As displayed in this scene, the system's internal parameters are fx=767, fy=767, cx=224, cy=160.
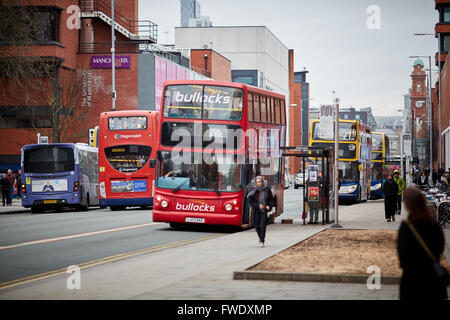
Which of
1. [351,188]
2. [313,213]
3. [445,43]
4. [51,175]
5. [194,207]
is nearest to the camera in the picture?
[194,207]

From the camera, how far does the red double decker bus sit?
3183cm

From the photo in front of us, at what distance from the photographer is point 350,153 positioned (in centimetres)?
3944

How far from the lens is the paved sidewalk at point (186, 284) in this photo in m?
9.52

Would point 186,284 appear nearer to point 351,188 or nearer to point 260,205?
point 260,205

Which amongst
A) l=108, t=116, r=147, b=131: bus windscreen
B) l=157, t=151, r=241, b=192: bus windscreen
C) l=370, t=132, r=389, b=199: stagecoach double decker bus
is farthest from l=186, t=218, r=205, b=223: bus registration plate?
l=370, t=132, r=389, b=199: stagecoach double decker bus

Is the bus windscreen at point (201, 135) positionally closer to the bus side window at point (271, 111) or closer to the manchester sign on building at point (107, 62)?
the bus side window at point (271, 111)

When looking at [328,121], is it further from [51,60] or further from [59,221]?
[51,60]

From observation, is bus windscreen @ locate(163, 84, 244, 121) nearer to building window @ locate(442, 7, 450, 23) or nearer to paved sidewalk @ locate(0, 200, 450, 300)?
paved sidewalk @ locate(0, 200, 450, 300)

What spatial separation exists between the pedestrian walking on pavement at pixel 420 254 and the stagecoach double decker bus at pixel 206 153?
14.9 metres

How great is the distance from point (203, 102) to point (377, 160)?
2976cm

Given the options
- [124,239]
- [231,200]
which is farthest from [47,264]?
[231,200]

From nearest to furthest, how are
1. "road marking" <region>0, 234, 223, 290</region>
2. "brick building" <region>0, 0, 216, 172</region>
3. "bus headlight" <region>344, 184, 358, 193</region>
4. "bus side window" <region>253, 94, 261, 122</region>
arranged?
"road marking" <region>0, 234, 223, 290</region>, "bus side window" <region>253, 94, 261, 122</region>, "bus headlight" <region>344, 184, 358, 193</region>, "brick building" <region>0, 0, 216, 172</region>

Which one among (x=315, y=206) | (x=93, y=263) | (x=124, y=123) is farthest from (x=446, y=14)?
(x=93, y=263)

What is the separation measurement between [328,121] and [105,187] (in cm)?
1392
